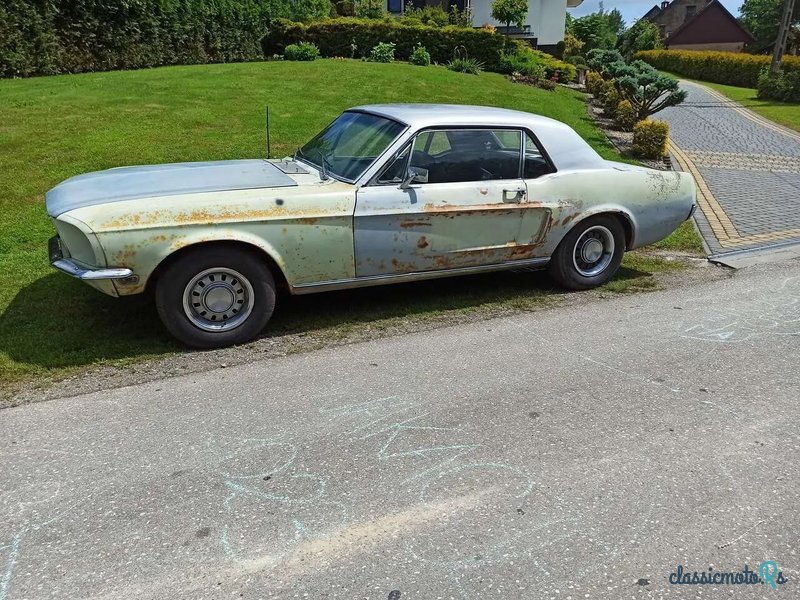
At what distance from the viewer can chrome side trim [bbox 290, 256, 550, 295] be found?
4.78m

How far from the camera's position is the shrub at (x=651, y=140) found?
1256 centimetres

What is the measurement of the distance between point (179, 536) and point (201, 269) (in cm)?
210

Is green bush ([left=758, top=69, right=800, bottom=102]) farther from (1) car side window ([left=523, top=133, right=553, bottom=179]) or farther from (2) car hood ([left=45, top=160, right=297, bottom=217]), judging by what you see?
(2) car hood ([left=45, top=160, right=297, bottom=217])

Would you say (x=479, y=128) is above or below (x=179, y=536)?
above

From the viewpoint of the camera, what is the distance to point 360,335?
16.2ft

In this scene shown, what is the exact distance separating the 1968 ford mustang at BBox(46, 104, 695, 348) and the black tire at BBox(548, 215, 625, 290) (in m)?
0.01

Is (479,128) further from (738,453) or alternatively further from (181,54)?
(181,54)

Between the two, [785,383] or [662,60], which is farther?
[662,60]

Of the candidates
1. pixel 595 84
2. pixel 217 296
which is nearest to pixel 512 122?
pixel 217 296

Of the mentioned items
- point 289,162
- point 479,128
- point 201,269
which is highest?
point 479,128

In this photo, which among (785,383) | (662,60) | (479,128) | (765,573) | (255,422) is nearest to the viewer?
(765,573)

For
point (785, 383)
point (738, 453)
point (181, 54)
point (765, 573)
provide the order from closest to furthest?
point (765, 573) → point (738, 453) → point (785, 383) → point (181, 54)

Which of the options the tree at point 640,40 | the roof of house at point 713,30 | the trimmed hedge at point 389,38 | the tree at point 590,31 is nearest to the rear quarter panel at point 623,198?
the trimmed hedge at point 389,38

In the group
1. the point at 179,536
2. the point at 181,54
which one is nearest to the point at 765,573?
the point at 179,536
